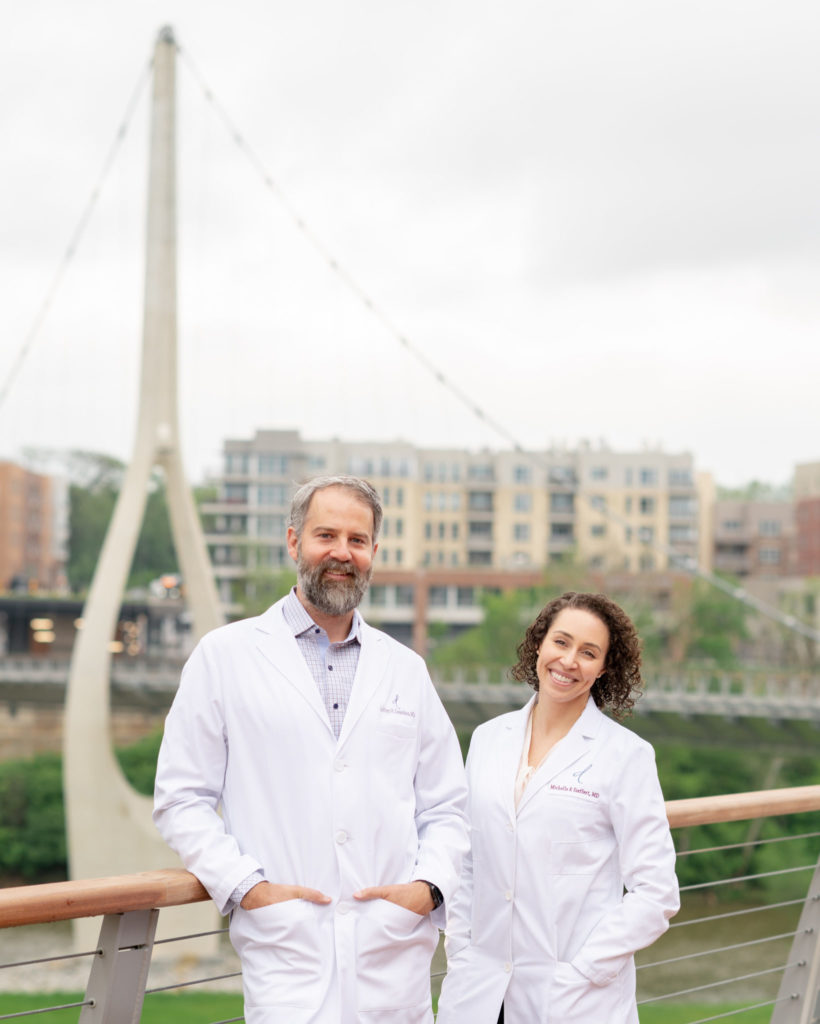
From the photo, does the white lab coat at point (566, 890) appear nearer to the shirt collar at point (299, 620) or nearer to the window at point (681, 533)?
the shirt collar at point (299, 620)

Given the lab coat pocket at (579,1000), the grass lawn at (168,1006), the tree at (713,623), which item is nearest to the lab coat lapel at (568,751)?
the lab coat pocket at (579,1000)

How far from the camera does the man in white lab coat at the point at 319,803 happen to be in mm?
1519

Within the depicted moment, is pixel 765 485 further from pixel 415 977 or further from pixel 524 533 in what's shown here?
pixel 415 977

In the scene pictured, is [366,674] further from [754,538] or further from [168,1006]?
[754,538]

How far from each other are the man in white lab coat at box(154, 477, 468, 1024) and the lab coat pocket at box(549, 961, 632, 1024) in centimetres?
19

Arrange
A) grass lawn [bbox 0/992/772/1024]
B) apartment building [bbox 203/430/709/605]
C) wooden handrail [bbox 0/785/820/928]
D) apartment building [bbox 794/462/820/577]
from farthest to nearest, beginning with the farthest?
apartment building [bbox 794/462/820/577] → apartment building [bbox 203/430/709/605] → grass lawn [bbox 0/992/772/1024] → wooden handrail [bbox 0/785/820/928]

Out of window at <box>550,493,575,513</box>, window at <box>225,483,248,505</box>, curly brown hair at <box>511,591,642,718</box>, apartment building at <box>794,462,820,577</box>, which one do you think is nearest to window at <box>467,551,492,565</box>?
window at <box>550,493,575,513</box>

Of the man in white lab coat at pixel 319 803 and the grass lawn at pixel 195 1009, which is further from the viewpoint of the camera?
the grass lawn at pixel 195 1009

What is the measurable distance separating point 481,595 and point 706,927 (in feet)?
54.2

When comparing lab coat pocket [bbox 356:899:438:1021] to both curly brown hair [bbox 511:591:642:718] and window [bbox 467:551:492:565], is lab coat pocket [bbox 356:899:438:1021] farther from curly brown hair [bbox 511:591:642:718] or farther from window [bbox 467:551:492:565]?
window [bbox 467:551:492:565]

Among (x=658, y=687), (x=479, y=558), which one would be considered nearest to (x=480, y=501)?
(x=479, y=558)

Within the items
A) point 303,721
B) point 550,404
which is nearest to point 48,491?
point 550,404

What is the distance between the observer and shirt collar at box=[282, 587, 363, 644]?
1686 mm

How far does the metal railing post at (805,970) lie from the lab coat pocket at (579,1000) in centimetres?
72
